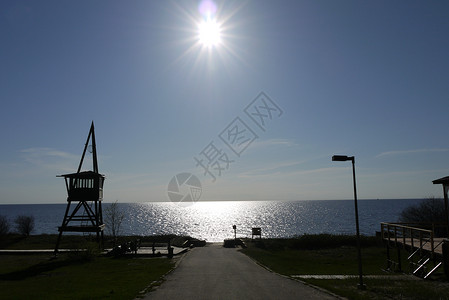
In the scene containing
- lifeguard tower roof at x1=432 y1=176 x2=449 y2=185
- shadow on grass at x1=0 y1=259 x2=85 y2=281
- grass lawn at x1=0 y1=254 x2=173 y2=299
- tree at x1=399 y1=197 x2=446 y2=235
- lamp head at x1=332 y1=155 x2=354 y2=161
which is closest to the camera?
grass lawn at x1=0 y1=254 x2=173 y2=299

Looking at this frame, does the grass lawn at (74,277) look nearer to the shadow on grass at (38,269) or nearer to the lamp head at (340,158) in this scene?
the shadow on grass at (38,269)

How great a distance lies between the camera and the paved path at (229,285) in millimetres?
13359

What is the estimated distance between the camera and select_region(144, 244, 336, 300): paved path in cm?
1336

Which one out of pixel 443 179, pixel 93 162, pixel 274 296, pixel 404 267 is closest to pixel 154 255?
pixel 93 162

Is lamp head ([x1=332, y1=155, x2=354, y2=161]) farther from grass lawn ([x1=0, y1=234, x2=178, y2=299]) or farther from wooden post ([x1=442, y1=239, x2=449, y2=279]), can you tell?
grass lawn ([x1=0, y1=234, x2=178, y2=299])

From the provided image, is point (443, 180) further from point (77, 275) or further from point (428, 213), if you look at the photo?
point (428, 213)

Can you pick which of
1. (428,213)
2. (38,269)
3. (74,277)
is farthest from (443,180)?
(428,213)

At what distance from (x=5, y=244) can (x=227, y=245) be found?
99.7ft

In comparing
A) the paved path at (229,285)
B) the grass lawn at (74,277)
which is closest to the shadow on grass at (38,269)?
the grass lawn at (74,277)

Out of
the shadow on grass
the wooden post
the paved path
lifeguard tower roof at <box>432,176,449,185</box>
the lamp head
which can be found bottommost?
the shadow on grass

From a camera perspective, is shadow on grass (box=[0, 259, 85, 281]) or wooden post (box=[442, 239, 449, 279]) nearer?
wooden post (box=[442, 239, 449, 279])

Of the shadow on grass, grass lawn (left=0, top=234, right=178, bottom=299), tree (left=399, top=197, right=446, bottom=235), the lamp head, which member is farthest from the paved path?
tree (left=399, top=197, right=446, bottom=235)

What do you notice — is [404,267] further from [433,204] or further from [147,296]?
[433,204]

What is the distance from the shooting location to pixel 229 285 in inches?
610
